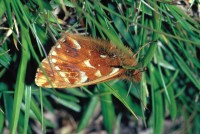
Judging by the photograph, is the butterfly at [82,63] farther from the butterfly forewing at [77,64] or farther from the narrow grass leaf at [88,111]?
the narrow grass leaf at [88,111]

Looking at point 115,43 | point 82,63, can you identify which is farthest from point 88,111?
point 115,43

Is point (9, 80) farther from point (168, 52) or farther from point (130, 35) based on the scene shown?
point (168, 52)

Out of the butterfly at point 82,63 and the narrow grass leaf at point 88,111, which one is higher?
the butterfly at point 82,63

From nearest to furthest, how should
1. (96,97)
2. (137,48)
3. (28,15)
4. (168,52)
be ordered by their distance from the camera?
(28,15) → (137,48) → (168,52) → (96,97)

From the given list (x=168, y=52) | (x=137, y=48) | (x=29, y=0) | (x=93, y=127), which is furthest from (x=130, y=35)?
(x=93, y=127)

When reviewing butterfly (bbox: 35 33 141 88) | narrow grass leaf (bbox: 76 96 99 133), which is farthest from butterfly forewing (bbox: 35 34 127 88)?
narrow grass leaf (bbox: 76 96 99 133)

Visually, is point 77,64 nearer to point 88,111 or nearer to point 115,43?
point 115,43

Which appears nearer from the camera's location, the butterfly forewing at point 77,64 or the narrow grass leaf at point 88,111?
the butterfly forewing at point 77,64

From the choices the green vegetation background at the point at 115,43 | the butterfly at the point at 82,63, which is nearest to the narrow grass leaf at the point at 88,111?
the green vegetation background at the point at 115,43
